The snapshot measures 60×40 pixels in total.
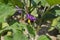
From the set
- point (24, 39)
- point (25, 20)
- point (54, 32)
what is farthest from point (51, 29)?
point (24, 39)

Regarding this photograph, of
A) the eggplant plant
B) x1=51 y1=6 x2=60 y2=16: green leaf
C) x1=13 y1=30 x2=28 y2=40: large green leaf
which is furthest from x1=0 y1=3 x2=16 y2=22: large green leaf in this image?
x1=51 y1=6 x2=60 y2=16: green leaf

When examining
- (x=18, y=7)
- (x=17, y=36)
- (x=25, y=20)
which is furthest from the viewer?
(x=25, y=20)

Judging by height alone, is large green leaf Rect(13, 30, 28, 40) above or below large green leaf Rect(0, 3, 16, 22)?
below

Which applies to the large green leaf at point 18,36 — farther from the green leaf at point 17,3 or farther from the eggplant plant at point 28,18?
the green leaf at point 17,3

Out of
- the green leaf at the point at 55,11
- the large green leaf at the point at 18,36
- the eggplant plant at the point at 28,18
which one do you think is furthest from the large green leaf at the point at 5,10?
the green leaf at the point at 55,11

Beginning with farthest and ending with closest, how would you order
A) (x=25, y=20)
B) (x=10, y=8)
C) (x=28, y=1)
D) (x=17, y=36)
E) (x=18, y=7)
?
1. (x=25, y=20)
2. (x=28, y=1)
3. (x=18, y=7)
4. (x=10, y=8)
5. (x=17, y=36)

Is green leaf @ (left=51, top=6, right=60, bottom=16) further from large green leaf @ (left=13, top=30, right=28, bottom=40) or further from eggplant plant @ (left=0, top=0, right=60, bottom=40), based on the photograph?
large green leaf @ (left=13, top=30, right=28, bottom=40)

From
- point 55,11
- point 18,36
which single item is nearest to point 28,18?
point 55,11

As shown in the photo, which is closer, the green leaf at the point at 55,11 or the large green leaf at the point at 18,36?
the large green leaf at the point at 18,36

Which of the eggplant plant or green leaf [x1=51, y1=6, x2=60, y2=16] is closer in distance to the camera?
the eggplant plant

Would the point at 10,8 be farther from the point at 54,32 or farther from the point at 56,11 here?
the point at 54,32

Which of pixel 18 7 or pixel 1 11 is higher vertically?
pixel 18 7
